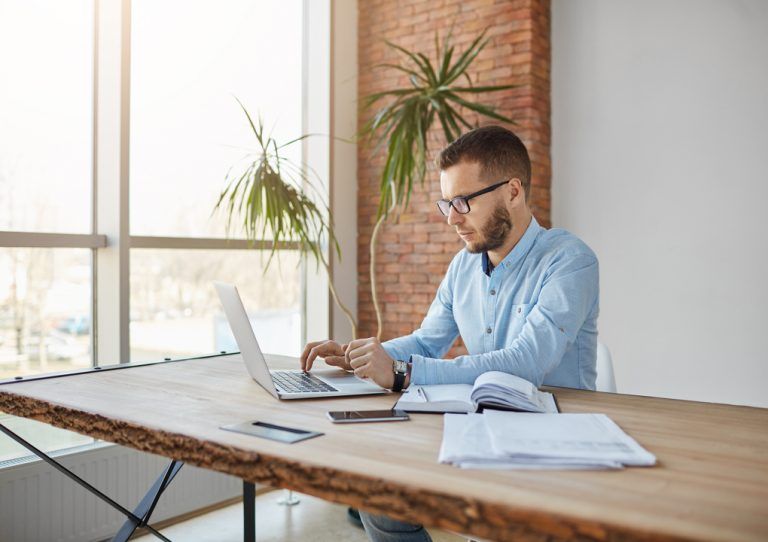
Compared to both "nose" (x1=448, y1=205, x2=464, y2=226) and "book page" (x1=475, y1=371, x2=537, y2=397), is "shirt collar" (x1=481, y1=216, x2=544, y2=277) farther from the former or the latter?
"book page" (x1=475, y1=371, x2=537, y2=397)

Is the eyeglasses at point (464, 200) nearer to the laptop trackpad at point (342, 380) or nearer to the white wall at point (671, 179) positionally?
the laptop trackpad at point (342, 380)

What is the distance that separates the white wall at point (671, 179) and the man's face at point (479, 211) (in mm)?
1878

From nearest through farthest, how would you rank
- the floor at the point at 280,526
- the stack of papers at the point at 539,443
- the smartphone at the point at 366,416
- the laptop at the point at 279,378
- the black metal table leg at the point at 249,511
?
the stack of papers at the point at 539,443 → the smartphone at the point at 366,416 → the laptop at the point at 279,378 → the black metal table leg at the point at 249,511 → the floor at the point at 280,526

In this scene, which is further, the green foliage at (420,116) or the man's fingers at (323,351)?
the green foliage at (420,116)

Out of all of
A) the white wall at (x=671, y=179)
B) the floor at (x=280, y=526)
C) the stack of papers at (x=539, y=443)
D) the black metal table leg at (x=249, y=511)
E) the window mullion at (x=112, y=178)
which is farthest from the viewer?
the white wall at (x=671, y=179)

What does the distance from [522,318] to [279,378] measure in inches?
28.5

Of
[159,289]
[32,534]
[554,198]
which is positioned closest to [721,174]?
[554,198]

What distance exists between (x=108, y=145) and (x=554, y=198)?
2414 mm

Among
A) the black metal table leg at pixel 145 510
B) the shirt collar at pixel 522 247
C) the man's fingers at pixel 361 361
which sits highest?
the shirt collar at pixel 522 247

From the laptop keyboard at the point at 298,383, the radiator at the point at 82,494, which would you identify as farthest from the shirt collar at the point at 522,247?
the radiator at the point at 82,494

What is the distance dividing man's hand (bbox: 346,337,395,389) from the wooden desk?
0.06 m

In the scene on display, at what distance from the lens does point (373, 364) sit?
1760mm

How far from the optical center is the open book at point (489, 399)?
4.93 ft

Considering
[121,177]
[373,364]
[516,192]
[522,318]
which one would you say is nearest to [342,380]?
[373,364]
